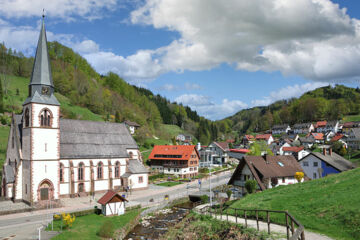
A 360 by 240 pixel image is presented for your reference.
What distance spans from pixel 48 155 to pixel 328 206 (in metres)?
35.2

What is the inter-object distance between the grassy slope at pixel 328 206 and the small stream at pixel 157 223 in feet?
38.9

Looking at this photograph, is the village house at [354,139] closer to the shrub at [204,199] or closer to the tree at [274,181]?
the tree at [274,181]

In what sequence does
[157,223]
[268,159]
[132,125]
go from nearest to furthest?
[157,223] → [268,159] → [132,125]

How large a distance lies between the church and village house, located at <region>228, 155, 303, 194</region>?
20348mm

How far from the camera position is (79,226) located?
2830 centimetres

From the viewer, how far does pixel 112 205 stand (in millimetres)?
33531

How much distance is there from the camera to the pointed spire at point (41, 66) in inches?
1522

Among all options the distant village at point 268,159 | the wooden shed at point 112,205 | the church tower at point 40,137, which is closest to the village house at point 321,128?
the distant village at point 268,159

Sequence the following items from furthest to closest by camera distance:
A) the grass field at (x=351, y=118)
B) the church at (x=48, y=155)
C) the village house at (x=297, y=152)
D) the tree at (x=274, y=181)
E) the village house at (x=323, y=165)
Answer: the grass field at (x=351, y=118) < the village house at (x=297, y=152) < the village house at (x=323, y=165) < the tree at (x=274, y=181) < the church at (x=48, y=155)

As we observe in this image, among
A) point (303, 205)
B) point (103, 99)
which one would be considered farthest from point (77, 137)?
point (103, 99)

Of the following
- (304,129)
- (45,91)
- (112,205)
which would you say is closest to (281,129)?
(304,129)

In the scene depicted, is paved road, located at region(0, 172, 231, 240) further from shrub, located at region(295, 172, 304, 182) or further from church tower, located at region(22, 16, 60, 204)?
shrub, located at region(295, 172, 304, 182)

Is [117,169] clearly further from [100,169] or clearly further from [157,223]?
[157,223]

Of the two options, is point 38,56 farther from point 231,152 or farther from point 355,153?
point 355,153
